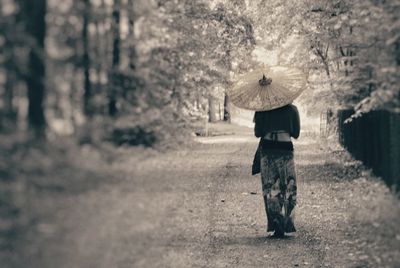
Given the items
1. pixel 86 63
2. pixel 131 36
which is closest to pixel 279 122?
pixel 131 36

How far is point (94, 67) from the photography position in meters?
4.43

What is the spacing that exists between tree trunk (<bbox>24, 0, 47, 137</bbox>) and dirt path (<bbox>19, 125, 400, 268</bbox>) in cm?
47

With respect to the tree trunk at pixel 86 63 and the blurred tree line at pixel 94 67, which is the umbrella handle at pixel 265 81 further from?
the tree trunk at pixel 86 63

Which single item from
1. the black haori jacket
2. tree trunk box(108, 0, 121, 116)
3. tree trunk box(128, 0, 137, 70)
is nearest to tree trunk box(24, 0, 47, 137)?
tree trunk box(108, 0, 121, 116)

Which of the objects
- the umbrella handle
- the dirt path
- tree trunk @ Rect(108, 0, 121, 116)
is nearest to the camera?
the dirt path

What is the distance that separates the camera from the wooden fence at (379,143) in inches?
426

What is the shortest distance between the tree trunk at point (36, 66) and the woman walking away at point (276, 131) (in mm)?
5577

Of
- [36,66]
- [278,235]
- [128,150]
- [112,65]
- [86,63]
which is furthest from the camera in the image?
[278,235]

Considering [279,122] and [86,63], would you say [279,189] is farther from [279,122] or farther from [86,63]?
[86,63]

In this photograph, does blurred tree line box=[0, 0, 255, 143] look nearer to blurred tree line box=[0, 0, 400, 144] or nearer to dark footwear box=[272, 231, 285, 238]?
blurred tree line box=[0, 0, 400, 144]

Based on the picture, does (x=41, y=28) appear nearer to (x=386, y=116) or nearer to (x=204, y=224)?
(x=204, y=224)

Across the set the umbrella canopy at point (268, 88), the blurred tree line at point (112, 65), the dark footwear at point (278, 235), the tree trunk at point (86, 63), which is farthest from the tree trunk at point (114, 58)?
the dark footwear at point (278, 235)

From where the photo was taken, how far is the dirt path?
13.6 ft

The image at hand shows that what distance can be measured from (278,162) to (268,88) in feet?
3.27
